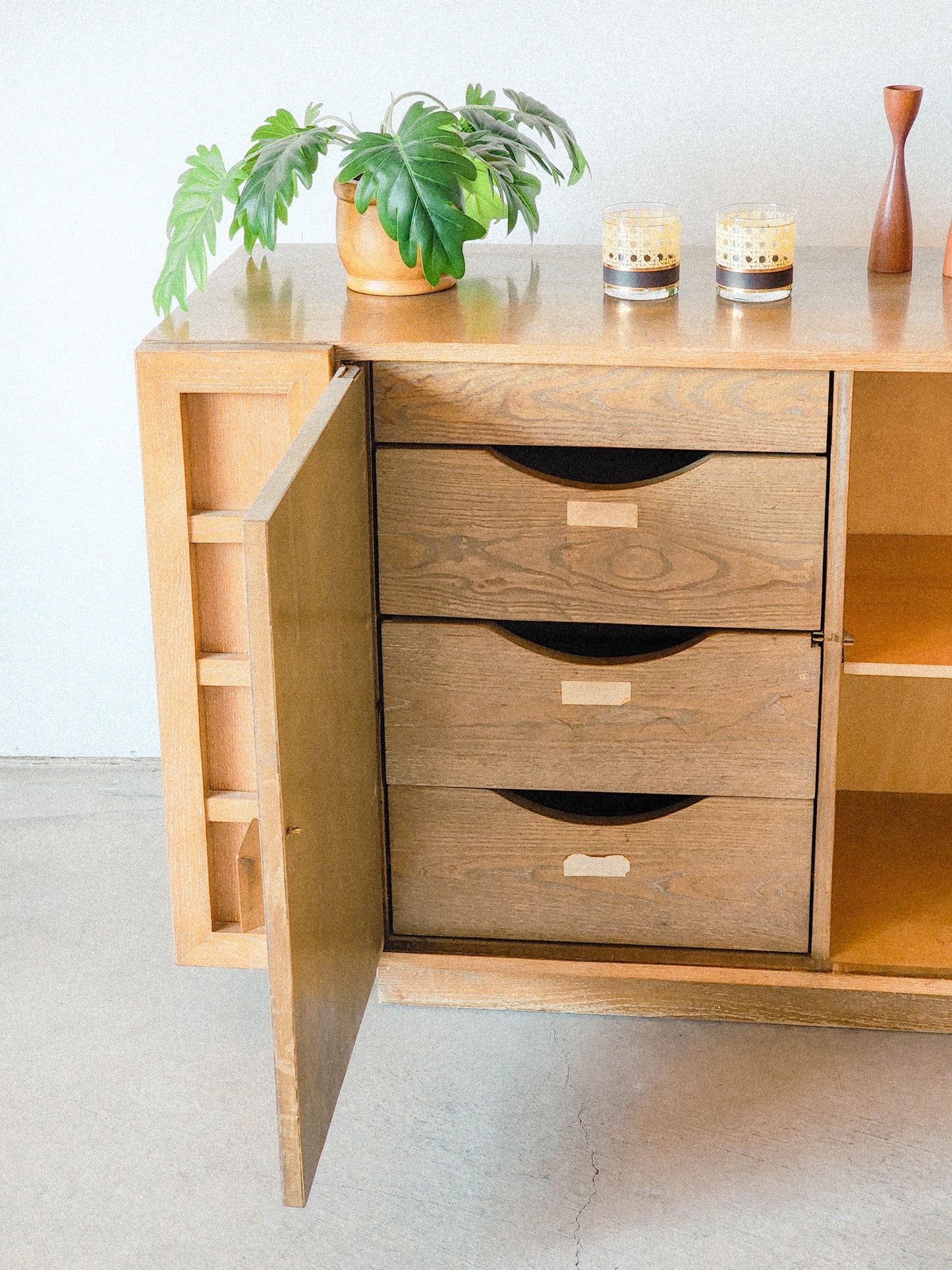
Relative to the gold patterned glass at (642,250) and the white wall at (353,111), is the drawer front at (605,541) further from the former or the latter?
the white wall at (353,111)

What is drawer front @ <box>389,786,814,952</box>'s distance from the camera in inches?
62.5

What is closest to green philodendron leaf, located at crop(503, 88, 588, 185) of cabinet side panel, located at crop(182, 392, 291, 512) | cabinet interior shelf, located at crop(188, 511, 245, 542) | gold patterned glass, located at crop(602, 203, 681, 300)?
gold patterned glass, located at crop(602, 203, 681, 300)

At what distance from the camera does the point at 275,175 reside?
1472 millimetres

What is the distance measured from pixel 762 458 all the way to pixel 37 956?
1103 millimetres

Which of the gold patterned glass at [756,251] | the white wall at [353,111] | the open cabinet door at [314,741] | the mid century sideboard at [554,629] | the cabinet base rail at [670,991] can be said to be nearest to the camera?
the open cabinet door at [314,741]

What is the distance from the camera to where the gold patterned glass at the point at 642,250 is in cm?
153

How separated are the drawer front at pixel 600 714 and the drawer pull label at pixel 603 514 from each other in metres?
0.15

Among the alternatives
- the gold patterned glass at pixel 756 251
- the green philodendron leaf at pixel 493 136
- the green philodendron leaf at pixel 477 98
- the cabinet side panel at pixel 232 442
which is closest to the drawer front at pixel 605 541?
the cabinet side panel at pixel 232 442

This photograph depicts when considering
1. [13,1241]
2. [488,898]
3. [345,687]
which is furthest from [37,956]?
[345,687]

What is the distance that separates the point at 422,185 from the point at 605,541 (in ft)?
1.31

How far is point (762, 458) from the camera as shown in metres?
1.43

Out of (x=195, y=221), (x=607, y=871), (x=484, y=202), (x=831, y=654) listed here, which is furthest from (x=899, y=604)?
(x=195, y=221)

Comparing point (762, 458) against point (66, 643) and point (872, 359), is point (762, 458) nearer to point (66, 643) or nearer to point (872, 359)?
point (872, 359)

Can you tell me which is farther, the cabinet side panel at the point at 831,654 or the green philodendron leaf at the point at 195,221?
the green philodendron leaf at the point at 195,221
